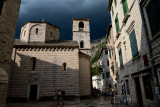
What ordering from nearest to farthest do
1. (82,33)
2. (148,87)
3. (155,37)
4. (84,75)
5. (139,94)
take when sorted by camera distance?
(155,37), (148,87), (139,94), (84,75), (82,33)

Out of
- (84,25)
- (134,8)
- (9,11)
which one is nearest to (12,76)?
(9,11)

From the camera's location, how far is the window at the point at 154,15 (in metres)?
4.87

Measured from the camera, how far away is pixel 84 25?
30.7 m

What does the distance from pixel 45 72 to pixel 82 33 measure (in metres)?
17.4

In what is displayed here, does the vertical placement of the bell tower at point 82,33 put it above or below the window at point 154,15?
above

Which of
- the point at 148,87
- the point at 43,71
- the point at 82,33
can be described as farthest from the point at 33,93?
the point at 82,33

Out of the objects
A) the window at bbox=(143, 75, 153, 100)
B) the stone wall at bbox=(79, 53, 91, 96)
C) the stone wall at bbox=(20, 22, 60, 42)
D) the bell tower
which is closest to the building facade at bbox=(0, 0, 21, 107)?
the window at bbox=(143, 75, 153, 100)

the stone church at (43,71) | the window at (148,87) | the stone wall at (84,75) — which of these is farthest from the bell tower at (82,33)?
the window at (148,87)

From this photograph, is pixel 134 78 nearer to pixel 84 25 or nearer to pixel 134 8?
pixel 134 8

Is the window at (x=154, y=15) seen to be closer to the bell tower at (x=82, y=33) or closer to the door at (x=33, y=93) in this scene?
the door at (x=33, y=93)

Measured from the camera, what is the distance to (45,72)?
15.9 metres

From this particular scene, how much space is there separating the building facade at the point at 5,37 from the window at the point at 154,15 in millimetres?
9418

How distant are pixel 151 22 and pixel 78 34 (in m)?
24.8

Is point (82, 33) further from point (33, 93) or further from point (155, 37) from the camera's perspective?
point (155, 37)
